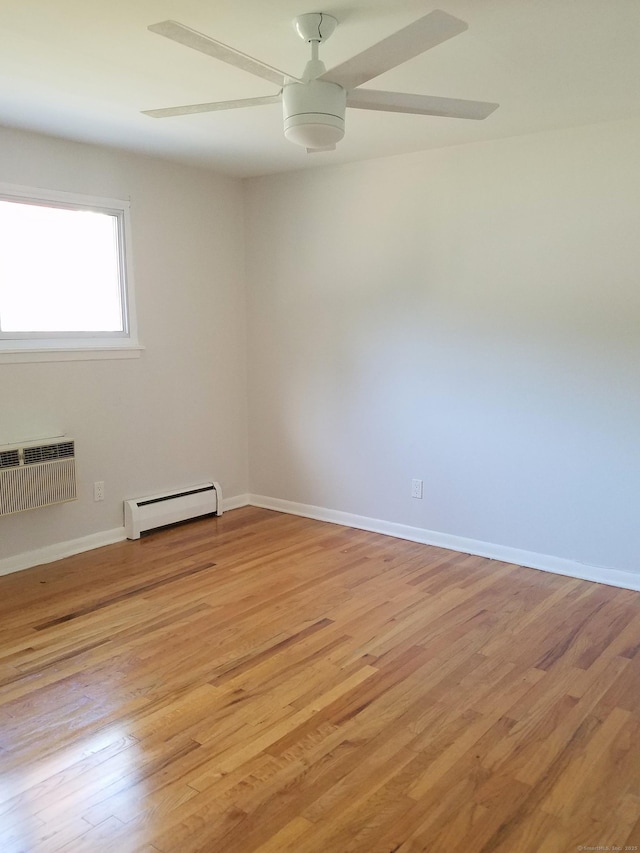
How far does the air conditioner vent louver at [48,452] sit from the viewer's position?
3.65 meters

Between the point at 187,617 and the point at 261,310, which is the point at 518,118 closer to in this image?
the point at 261,310

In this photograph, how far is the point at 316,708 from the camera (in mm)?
2395

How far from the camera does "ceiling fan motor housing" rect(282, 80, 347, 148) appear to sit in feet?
6.83

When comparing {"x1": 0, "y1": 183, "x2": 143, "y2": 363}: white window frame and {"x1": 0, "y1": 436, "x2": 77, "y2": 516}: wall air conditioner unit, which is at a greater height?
{"x1": 0, "y1": 183, "x2": 143, "y2": 363}: white window frame

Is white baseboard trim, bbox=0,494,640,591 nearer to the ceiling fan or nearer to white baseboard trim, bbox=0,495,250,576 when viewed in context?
white baseboard trim, bbox=0,495,250,576

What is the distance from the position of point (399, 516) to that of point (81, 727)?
101 inches

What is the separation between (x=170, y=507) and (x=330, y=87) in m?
3.15

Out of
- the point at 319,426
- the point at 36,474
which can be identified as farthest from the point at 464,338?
the point at 36,474

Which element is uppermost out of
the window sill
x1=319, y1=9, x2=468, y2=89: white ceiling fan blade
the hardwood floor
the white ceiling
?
the white ceiling

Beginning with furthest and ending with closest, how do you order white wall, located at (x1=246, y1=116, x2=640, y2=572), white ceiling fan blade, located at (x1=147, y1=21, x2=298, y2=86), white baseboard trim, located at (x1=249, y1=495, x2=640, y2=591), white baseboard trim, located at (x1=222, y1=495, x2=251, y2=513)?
1. white baseboard trim, located at (x1=222, y1=495, x2=251, y2=513)
2. white baseboard trim, located at (x1=249, y1=495, x2=640, y2=591)
3. white wall, located at (x1=246, y1=116, x2=640, y2=572)
4. white ceiling fan blade, located at (x1=147, y1=21, x2=298, y2=86)

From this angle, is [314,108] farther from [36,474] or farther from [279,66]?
[36,474]

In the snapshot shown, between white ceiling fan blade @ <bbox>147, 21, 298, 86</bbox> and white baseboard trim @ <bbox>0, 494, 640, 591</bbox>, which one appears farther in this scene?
white baseboard trim @ <bbox>0, 494, 640, 591</bbox>

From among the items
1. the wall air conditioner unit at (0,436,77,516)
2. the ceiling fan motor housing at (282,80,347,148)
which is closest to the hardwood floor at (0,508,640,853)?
the wall air conditioner unit at (0,436,77,516)

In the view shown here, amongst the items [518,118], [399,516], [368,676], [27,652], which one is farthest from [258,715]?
[518,118]
